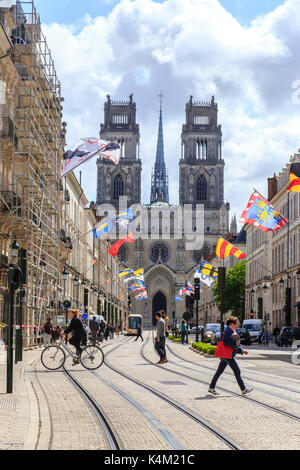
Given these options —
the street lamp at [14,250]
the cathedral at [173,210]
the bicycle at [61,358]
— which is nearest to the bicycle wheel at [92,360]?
the bicycle at [61,358]

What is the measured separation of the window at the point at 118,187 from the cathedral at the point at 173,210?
35 millimetres

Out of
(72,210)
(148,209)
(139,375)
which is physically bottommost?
(139,375)

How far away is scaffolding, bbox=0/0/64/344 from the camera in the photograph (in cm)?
3294

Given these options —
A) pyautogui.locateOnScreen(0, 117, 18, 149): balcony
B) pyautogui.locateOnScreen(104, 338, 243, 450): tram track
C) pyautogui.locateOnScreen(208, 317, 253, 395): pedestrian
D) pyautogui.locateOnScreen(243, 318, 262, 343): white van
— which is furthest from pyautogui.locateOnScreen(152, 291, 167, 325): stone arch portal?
pyautogui.locateOnScreen(208, 317, 253, 395): pedestrian

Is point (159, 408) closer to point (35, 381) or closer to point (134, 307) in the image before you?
point (35, 381)

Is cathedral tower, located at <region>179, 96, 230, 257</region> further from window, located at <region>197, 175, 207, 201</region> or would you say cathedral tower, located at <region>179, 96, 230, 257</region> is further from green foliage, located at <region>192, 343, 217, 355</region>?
green foliage, located at <region>192, 343, 217, 355</region>

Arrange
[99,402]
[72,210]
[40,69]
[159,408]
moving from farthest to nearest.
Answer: [72,210] < [40,69] < [99,402] < [159,408]

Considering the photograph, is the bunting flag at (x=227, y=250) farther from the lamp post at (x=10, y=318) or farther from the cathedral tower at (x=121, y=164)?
the cathedral tower at (x=121, y=164)

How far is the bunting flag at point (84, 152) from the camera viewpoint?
33.1m

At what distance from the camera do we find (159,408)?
1199 cm

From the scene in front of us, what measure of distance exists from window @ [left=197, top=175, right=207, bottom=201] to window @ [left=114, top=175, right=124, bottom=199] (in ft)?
43.8
